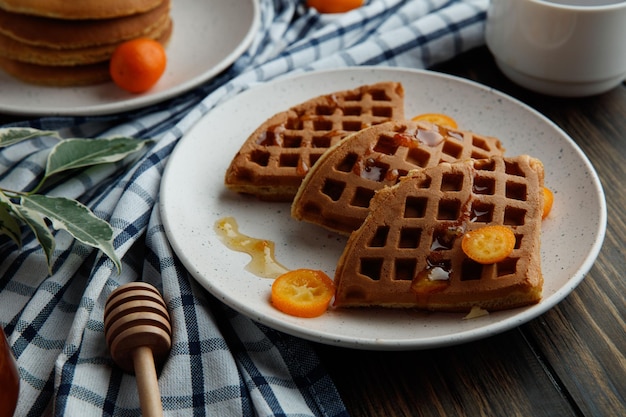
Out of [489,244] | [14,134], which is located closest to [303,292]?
[489,244]

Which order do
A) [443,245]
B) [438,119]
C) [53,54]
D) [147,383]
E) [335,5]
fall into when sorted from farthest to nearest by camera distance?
[335,5] < [53,54] < [438,119] < [443,245] < [147,383]

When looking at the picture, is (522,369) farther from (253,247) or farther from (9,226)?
(9,226)

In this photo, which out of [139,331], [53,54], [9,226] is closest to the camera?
[139,331]

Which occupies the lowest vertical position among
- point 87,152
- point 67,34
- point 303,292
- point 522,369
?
point 522,369

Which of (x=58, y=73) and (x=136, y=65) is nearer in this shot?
(x=136, y=65)

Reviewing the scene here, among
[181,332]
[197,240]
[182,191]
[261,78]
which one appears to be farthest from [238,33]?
[181,332]

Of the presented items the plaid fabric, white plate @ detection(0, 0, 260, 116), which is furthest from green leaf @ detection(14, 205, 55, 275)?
white plate @ detection(0, 0, 260, 116)

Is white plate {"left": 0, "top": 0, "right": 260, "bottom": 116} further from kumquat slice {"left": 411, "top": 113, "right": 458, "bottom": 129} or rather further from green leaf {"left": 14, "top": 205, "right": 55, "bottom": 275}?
kumquat slice {"left": 411, "top": 113, "right": 458, "bottom": 129}
